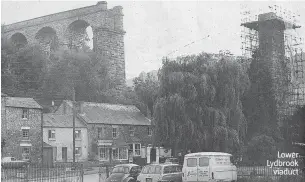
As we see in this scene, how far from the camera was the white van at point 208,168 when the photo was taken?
2008cm

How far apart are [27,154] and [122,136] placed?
1156 centimetres

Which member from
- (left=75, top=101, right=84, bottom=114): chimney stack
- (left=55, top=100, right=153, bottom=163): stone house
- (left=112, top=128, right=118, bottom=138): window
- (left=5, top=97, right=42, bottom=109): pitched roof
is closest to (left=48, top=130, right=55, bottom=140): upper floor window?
(left=5, top=97, right=42, bottom=109): pitched roof

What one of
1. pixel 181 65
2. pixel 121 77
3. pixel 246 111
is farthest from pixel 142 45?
pixel 121 77

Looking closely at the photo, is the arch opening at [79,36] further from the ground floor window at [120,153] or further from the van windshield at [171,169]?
the van windshield at [171,169]

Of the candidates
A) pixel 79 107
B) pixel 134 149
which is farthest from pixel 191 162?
pixel 134 149

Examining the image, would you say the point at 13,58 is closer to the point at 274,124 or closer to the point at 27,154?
the point at 27,154

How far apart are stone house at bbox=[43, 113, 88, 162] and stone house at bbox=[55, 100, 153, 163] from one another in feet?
2.15

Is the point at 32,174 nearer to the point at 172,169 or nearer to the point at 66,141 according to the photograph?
the point at 172,169

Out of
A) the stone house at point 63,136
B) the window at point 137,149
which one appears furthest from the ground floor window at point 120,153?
the stone house at point 63,136

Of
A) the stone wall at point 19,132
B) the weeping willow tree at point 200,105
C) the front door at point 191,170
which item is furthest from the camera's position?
the stone wall at point 19,132

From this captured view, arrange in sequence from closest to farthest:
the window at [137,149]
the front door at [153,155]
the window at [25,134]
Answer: the window at [25,134] → the front door at [153,155] → the window at [137,149]

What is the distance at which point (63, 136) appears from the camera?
41750 mm

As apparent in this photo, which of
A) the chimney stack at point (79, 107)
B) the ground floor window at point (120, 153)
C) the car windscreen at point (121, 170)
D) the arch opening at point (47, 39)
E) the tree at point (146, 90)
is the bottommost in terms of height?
the ground floor window at point (120, 153)

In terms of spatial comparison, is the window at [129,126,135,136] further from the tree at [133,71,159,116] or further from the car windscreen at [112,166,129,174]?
the car windscreen at [112,166,129,174]
